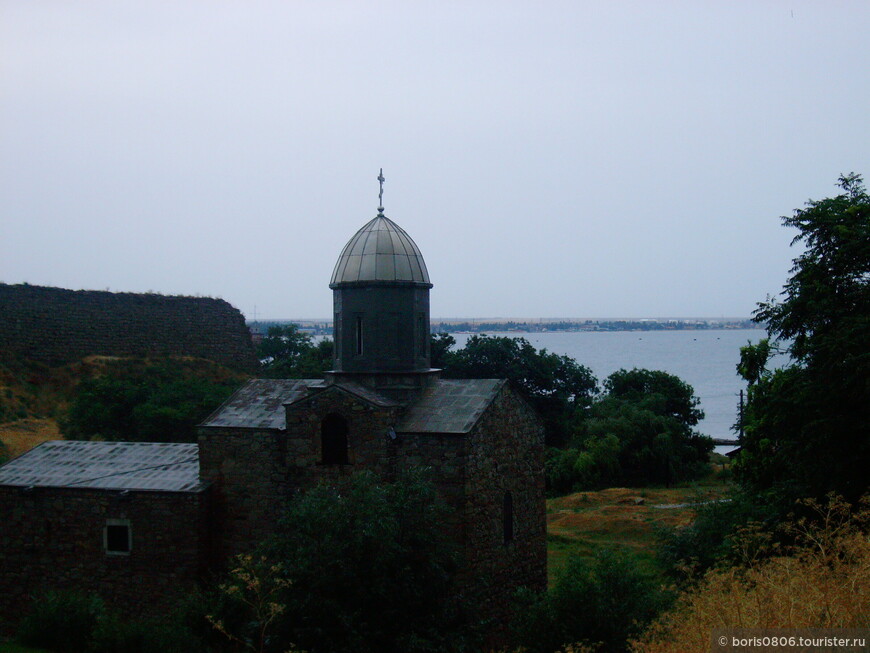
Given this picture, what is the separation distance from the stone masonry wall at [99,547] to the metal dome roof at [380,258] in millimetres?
5482

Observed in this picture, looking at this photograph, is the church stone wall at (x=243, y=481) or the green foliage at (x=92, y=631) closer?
the green foliage at (x=92, y=631)

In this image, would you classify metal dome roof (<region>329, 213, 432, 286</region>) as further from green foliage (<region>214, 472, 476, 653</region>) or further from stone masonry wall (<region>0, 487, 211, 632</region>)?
stone masonry wall (<region>0, 487, 211, 632</region>)

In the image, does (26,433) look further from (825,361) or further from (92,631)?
(825,361)

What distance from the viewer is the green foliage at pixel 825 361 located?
15.8 meters

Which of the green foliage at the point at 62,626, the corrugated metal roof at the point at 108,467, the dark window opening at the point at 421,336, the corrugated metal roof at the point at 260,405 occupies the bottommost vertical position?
the green foliage at the point at 62,626

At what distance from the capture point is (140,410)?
32.2 metres

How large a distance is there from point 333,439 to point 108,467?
564 centimetres

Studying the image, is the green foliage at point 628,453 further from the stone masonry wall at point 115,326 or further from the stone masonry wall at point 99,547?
the stone masonry wall at point 99,547

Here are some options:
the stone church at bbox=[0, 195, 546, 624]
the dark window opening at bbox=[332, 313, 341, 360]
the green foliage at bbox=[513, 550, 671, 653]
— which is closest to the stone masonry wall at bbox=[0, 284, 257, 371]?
the stone church at bbox=[0, 195, 546, 624]

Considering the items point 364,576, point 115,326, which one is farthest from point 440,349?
point 364,576

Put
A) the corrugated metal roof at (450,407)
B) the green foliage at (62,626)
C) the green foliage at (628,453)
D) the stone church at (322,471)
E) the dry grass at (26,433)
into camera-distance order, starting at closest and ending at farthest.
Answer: the green foliage at (62,626)
the corrugated metal roof at (450,407)
the stone church at (322,471)
the dry grass at (26,433)
the green foliage at (628,453)

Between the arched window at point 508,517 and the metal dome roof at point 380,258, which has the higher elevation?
the metal dome roof at point 380,258

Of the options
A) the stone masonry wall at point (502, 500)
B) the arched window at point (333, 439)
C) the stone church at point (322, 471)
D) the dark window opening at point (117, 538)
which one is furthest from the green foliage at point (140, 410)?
the stone masonry wall at point (502, 500)

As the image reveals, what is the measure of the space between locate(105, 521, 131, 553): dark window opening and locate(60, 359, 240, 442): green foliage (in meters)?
14.0
